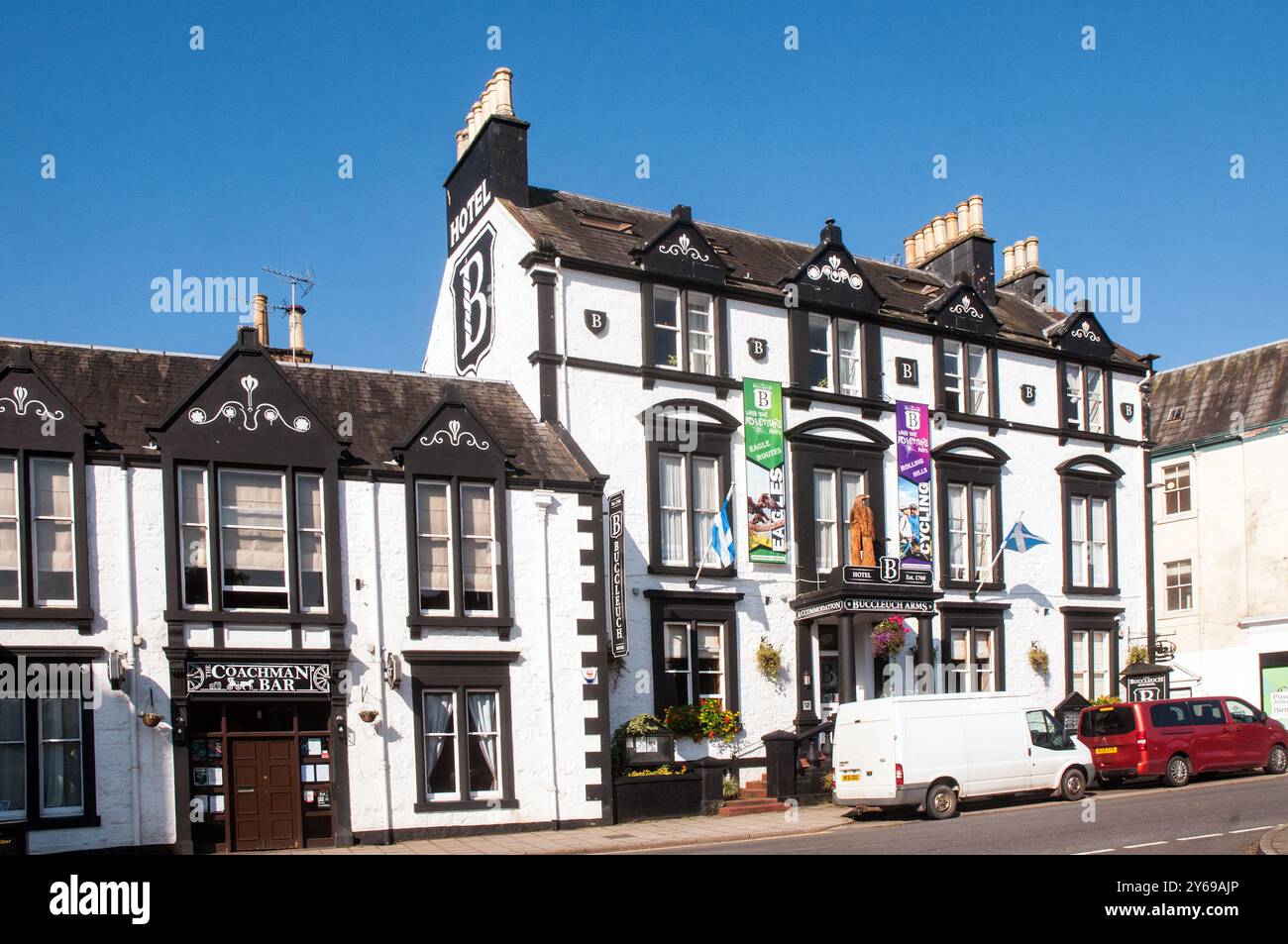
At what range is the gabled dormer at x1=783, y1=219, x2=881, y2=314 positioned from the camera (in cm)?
3053

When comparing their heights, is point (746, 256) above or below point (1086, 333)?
above

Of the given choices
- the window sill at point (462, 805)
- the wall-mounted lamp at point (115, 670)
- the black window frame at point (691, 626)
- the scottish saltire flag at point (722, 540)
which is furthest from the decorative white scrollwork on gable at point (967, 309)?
the wall-mounted lamp at point (115, 670)

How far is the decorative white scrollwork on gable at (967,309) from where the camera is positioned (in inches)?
1307

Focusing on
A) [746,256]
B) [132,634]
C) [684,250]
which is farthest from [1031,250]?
[132,634]

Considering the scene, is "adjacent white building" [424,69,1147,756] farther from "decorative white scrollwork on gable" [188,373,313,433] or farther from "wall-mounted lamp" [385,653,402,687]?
"decorative white scrollwork on gable" [188,373,313,433]

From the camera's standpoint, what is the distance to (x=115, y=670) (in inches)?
810

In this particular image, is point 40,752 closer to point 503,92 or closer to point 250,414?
point 250,414

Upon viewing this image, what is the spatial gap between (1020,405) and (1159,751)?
1069 cm

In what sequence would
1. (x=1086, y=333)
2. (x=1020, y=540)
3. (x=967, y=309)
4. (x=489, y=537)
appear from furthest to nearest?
(x=1086, y=333), (x=967, y=309), (x=1020, y=540), (x=489, y=537)

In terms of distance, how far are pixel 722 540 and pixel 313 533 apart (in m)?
8.74
